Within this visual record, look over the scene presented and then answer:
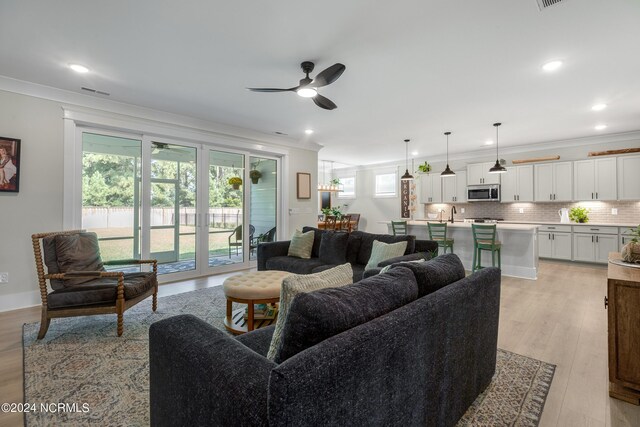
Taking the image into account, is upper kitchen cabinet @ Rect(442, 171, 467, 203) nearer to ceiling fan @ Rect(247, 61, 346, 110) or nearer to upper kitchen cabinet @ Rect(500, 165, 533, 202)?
upper kitchen cabinet @ Rect(500, 165, 533, 202)

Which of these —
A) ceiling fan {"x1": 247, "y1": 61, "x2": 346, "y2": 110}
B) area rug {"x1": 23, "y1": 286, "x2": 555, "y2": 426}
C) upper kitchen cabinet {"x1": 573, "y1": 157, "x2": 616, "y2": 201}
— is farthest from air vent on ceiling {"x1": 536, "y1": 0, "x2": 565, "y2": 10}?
upper kitchen cabinet {"x1": 573, "y1": 157, "x2": 616, "y2": 201}

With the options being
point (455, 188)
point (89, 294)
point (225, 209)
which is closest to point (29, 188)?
point (89, 294)

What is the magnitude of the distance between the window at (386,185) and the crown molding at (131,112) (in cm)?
451

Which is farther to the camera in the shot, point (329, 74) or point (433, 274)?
point (329, 74)

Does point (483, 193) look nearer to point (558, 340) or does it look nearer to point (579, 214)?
point (579, 214)

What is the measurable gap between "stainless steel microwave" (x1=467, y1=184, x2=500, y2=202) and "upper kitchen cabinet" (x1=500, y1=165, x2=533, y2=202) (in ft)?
0.58

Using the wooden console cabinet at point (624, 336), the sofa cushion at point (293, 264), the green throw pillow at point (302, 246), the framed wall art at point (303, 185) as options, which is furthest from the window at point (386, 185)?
the wooden console cabinet at point (624, 336)

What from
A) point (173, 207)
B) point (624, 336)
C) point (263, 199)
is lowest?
point (624, 336)

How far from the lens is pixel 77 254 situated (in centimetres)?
304

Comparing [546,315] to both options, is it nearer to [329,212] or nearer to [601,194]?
[601,194]

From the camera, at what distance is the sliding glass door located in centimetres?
426

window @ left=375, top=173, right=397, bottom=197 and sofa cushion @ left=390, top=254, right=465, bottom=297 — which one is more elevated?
window @ left=375, top=173, right=397, bottom=197

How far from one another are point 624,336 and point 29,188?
576 centimetres

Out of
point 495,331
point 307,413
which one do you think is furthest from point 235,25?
point 495,331
